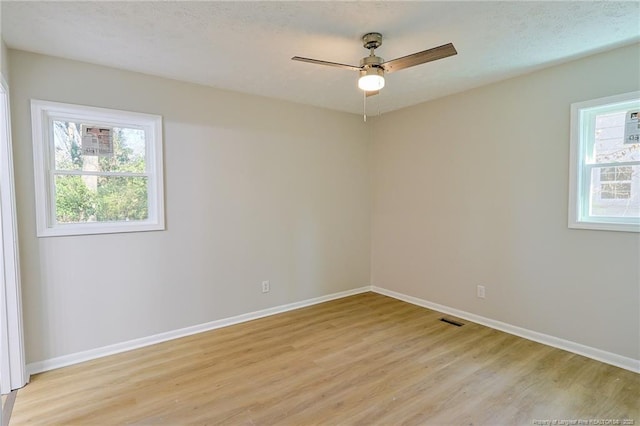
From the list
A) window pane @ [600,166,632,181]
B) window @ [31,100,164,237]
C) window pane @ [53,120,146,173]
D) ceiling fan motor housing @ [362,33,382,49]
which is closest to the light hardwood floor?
window @ [31,100,164,237]

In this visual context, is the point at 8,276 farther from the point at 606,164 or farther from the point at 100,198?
the point at 606,164

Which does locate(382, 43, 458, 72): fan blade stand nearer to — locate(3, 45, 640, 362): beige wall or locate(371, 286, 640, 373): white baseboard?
locate(3, 45, 640, 362): beige wall

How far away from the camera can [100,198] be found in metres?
3.00

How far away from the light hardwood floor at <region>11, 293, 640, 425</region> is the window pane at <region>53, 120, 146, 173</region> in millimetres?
1660

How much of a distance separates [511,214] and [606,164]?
84 centimetres

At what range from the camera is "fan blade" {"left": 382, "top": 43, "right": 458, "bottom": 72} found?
2.00 m

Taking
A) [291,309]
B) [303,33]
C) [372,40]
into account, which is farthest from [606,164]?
[291,309]

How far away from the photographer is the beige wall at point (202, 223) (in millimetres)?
2717

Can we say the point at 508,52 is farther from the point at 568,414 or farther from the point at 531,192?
the point at 568,414

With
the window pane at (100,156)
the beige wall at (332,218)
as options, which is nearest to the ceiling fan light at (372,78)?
the beige wall at (332,218)

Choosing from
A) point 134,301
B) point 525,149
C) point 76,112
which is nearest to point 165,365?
point 134,301

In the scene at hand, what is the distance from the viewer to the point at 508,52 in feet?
8.84

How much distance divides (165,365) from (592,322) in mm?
3571

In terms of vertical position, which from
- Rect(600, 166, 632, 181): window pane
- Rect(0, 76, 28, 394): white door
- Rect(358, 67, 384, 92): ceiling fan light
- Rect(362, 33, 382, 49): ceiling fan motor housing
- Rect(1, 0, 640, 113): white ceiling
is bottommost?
Rect(0, 76, 28, 394): white door
